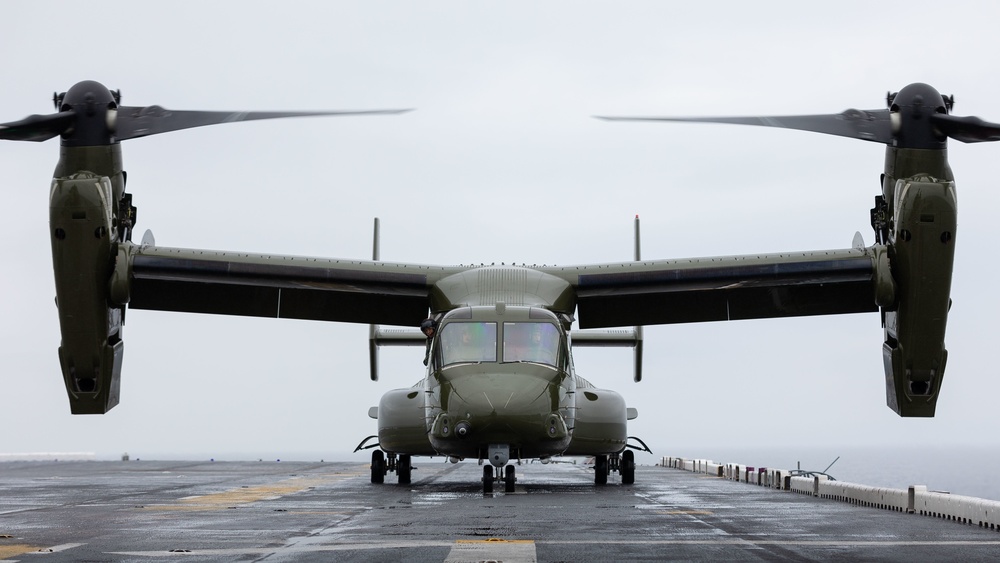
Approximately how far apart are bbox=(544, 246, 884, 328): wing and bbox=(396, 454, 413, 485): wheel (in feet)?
18.3

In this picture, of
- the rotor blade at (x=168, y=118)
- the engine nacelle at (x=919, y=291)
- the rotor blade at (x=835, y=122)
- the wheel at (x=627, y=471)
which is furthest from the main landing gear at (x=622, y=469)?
the rotor blade at (x=168, y=118)

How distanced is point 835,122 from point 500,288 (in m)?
6.38

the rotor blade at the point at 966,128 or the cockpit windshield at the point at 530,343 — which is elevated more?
the rotor blade at the point at 966,128

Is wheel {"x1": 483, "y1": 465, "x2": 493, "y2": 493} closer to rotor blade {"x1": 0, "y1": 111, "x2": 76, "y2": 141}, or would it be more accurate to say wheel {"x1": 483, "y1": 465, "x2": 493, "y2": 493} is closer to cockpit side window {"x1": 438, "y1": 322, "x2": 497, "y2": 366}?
cockpit side window {"x1": 438, "y1": 322, "x2": 497, "y2": 366}

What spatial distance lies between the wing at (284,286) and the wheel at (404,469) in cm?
451

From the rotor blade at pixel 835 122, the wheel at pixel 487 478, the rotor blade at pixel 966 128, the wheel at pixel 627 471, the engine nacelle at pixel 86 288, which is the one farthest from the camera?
the wheel at pixel 627 471

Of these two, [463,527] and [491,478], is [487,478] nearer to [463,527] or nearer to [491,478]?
[491,478]

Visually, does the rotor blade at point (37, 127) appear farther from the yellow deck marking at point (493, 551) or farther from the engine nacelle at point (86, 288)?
the yellow deck marking at point (493, 551)

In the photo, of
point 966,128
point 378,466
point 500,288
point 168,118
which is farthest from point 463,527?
point 378,466

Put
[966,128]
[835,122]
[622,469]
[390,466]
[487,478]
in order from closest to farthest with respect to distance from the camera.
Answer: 1. [966,128]
2. [835,122]
3. [487,478]
4. [622,469]
5. [390,466]

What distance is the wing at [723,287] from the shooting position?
19.0 m

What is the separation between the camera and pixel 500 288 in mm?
20125

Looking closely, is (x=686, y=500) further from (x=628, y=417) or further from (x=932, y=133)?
(x=932, y=133)

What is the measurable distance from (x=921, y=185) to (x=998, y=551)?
6.36m
